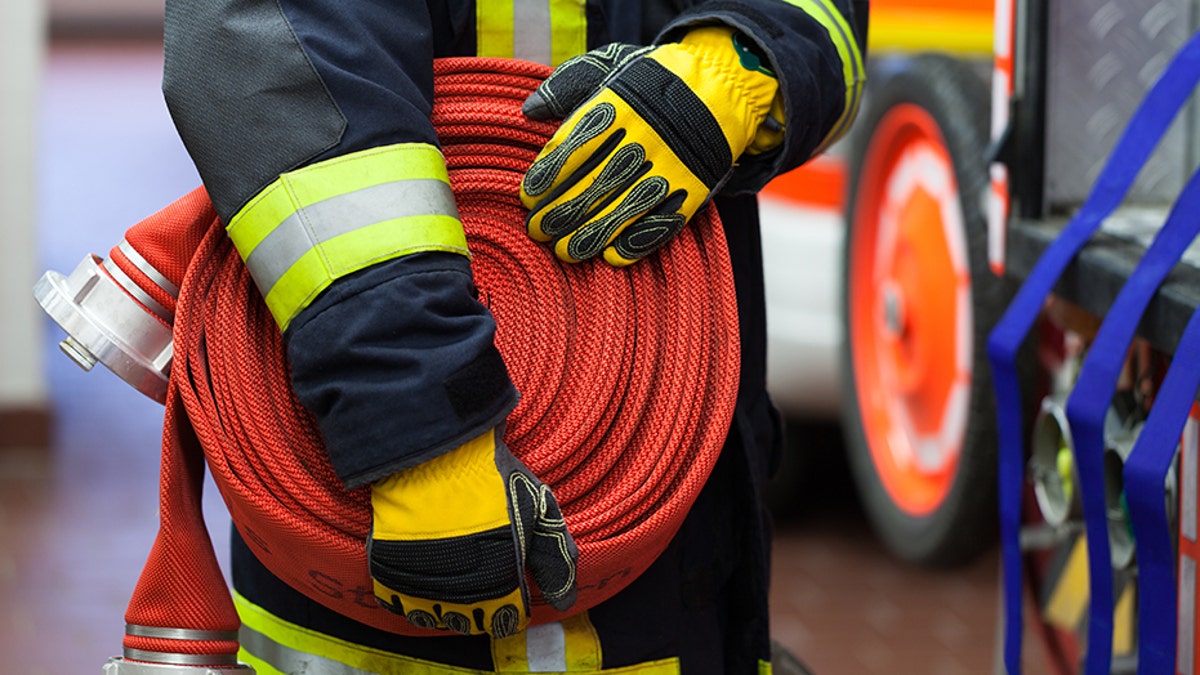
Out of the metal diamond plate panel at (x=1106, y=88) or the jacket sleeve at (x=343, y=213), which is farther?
the metal diamond plate panel at (x=1106, y=88)

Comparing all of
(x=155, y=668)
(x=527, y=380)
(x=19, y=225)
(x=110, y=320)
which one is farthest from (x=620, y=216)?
(x=19, y=225)

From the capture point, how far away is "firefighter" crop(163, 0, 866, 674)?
1298 mm

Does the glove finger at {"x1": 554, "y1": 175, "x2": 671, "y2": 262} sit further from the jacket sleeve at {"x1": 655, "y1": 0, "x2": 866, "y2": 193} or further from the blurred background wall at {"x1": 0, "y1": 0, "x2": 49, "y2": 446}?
the blurred background wall at {"x1": 0, "y1": 0, "x2": 49, "y2": 446}

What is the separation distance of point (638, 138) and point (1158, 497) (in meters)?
0.59

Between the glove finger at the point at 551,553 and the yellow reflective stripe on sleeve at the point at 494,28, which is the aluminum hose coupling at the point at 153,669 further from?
the yellow reflective stripe on sleeve at the point at 494,28

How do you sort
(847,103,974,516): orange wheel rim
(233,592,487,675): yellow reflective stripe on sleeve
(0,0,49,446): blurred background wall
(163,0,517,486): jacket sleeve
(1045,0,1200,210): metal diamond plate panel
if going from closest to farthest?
(163,0,517,486): jacket sleeve, (233,592,487,675): yellow reflective stripe on sleeve, (1045,0,1200,210): metal diamond plate panel, (847,103,974,516): orange wheel rim, (0,0,49,446): blurred background wall

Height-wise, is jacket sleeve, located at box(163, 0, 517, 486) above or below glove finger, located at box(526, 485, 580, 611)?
above

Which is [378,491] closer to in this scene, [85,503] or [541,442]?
[541,442]

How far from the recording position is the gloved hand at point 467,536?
1.31 m

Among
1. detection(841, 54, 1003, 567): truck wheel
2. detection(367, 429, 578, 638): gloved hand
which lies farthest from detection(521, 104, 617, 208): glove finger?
detection(841, 54, 1003, 567): truck wheel

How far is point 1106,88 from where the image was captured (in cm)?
221

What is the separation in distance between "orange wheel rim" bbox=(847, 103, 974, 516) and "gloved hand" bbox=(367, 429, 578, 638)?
2178mm

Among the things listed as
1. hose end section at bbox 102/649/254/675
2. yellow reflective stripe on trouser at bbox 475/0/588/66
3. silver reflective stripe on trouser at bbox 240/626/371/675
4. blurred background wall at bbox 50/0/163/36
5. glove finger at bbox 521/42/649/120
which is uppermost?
yellow reflective stripe on trouser at bbox 475/0/588/66

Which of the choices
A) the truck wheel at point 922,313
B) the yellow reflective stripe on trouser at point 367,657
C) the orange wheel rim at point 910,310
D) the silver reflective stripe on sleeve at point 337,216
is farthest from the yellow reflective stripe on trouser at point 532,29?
the orange wheel rim at point 910,310
